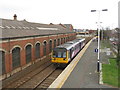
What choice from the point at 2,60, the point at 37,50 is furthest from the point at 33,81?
the point at 37,50

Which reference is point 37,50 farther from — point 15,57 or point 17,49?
point 15,57

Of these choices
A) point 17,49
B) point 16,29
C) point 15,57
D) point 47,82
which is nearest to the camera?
point 47,82

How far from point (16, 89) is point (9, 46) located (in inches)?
196

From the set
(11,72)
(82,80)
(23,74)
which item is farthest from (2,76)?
(82,80)

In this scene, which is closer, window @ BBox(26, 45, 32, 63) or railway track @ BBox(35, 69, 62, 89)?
railway track @ BBox(35, 69, 62, 89)

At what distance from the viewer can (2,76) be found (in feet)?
49.3

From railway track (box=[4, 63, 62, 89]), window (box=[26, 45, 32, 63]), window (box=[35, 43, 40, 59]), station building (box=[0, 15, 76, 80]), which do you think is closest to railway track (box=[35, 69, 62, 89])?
railway track (box=[4, 63, 62, 89])

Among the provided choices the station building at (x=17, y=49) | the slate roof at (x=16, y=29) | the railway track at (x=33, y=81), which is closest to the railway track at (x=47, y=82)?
the railway track at (x=33, y=81)

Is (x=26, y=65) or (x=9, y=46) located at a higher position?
(x=9, y=46)

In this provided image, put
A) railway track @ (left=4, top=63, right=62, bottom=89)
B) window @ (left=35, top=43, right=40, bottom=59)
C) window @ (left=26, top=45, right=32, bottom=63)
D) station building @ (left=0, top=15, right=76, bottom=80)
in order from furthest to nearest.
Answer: window @ (left=35, top=43, right=40, bottom=59), window @ (left=26, top=45, right=32, bottom=63), station building @ (left=0, top=15, right=76, bottom=80), railway track @ (left=4, top=63, right=62, bottom=89)

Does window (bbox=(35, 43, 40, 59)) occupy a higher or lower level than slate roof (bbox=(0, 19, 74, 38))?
lower

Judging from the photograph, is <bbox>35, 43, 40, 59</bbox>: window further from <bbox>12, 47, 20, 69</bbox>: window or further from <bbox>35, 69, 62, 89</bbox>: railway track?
<bbox>35, 69, 62, 89</bbox>: railway track

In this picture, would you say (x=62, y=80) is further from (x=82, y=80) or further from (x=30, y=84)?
(x=30, y=84)

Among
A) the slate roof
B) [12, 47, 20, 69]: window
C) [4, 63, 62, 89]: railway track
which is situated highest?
the slate roof
